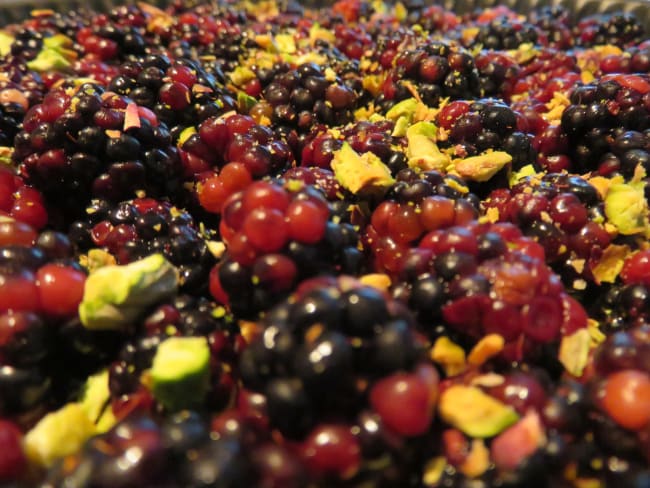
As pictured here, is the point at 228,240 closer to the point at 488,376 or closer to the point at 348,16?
the point at 488,376

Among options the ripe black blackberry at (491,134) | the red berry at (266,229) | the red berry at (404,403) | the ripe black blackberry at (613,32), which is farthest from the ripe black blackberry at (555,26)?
the red berry at (404,403)

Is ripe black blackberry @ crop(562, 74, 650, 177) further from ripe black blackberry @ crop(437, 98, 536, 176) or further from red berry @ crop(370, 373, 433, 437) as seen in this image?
red berry @ crop(370, 373, 433, 437)

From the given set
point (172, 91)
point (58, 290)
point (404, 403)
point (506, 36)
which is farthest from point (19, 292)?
point (506, 36)

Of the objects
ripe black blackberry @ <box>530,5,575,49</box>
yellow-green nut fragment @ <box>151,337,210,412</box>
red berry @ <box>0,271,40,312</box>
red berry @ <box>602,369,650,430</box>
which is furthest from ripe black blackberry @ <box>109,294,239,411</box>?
ripe black blackberry @ <box>530,5,575,49</box>

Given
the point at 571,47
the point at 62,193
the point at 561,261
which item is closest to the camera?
the point at 561,261

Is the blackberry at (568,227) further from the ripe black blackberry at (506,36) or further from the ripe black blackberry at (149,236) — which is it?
the ripe black blackberry at (506,36)

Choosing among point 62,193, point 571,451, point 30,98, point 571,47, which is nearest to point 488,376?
point 571,451
